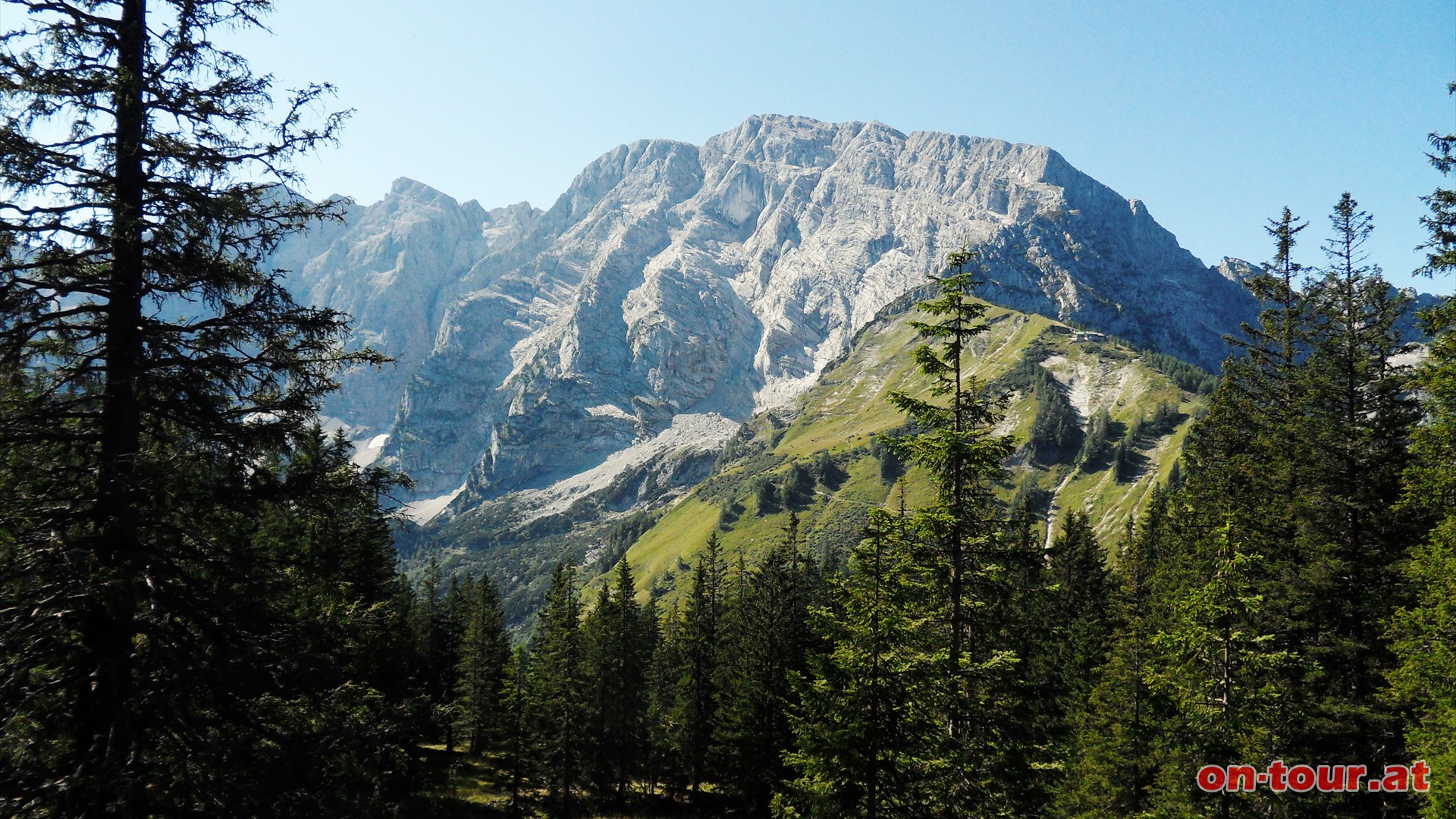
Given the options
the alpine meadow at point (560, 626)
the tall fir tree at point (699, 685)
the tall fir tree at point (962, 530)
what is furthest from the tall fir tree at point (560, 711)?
the tall fir tree at point (962, 530)

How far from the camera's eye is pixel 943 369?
56.8 feet

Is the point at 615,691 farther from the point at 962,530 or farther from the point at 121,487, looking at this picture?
the point at 121,487

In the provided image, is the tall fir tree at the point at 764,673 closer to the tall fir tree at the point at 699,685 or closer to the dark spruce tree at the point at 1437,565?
the tall fir tree at the point at 699,685

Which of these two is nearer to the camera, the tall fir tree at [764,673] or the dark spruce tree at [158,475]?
the dark spruce tree at [158,475]

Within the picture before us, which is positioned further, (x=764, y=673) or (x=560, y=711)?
(x=560, y=711)

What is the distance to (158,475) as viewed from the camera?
8211 mm

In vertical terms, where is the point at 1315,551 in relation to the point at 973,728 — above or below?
above

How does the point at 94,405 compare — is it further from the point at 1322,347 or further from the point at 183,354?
the point at 1322,347

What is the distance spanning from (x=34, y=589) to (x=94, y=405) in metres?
2.43

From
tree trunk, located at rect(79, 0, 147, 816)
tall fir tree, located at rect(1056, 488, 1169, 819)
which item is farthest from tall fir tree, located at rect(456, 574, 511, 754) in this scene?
tree trunk, located at rect(79, 0, 147, 816)

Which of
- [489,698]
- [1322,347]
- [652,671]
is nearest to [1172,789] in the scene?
[1322,347]

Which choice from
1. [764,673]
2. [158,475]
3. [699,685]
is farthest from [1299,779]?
[699,685]

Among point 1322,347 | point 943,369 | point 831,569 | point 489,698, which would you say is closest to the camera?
point 943,369

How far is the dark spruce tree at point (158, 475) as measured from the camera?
25.8 ft
